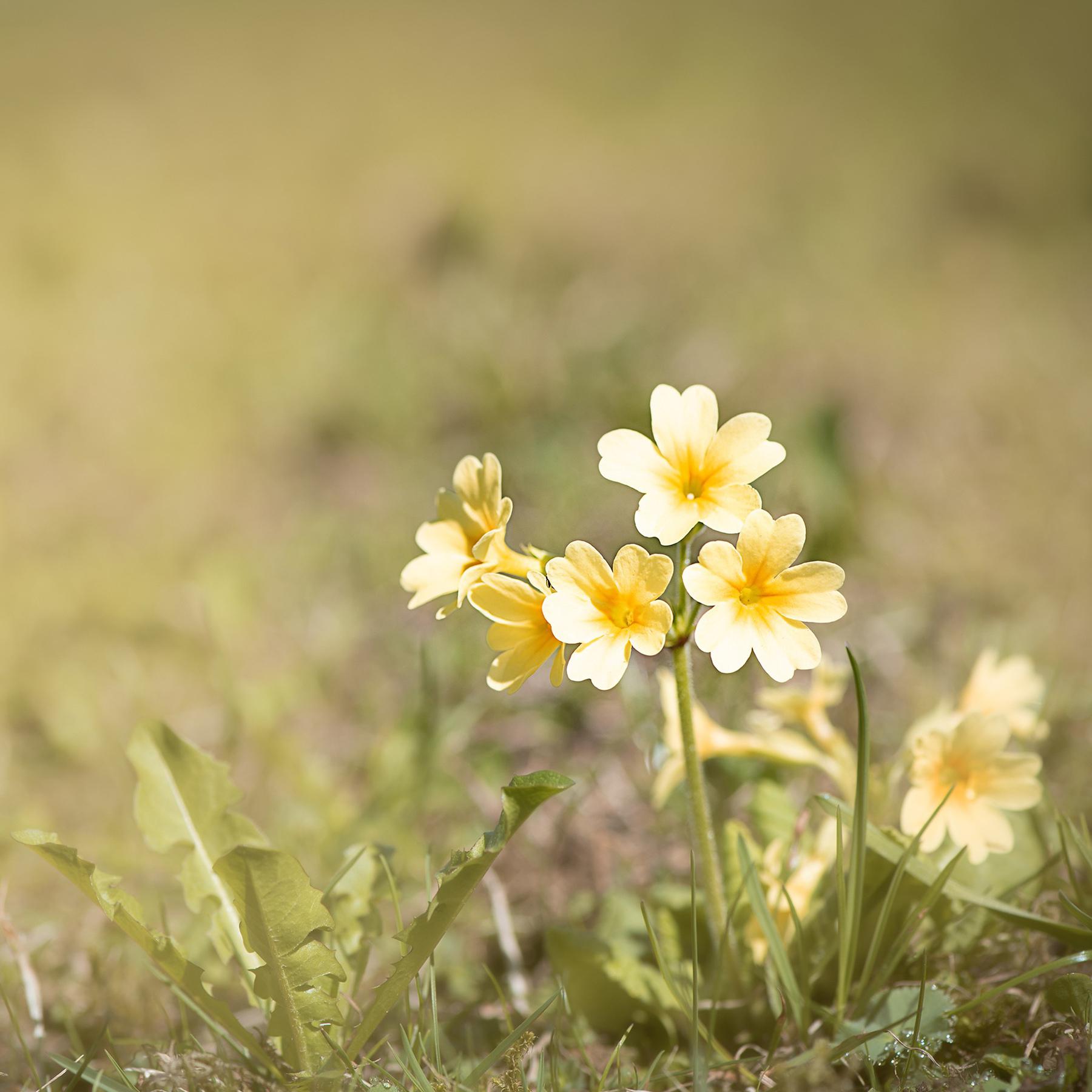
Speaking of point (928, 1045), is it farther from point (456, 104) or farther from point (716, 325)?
point (456, 104)

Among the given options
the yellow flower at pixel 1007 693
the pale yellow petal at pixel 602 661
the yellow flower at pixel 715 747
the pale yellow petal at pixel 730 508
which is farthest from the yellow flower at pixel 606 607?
the yellow flower at pixel 1007 693

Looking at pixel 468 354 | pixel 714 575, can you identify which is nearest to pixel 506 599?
pixel 714 575

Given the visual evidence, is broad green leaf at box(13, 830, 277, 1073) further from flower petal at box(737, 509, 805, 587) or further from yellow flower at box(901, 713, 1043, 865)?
yellow flower at box(901, 713, 1043, 865)

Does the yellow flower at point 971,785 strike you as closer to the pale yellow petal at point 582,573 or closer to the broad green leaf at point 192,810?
the pale yellow petal at point 582,573

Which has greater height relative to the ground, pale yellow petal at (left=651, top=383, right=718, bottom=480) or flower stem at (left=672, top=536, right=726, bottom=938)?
pale yellow petal at (left=651, top=383, right=718, bottom=480)

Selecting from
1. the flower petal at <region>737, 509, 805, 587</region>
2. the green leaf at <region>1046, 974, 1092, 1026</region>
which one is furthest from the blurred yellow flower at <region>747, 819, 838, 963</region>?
the flower petal at <region>737, 509, 805, 587</region>

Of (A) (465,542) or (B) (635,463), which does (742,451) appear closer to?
(B) (635,463)

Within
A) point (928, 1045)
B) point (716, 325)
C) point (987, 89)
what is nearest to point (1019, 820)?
point (928, 1045)
